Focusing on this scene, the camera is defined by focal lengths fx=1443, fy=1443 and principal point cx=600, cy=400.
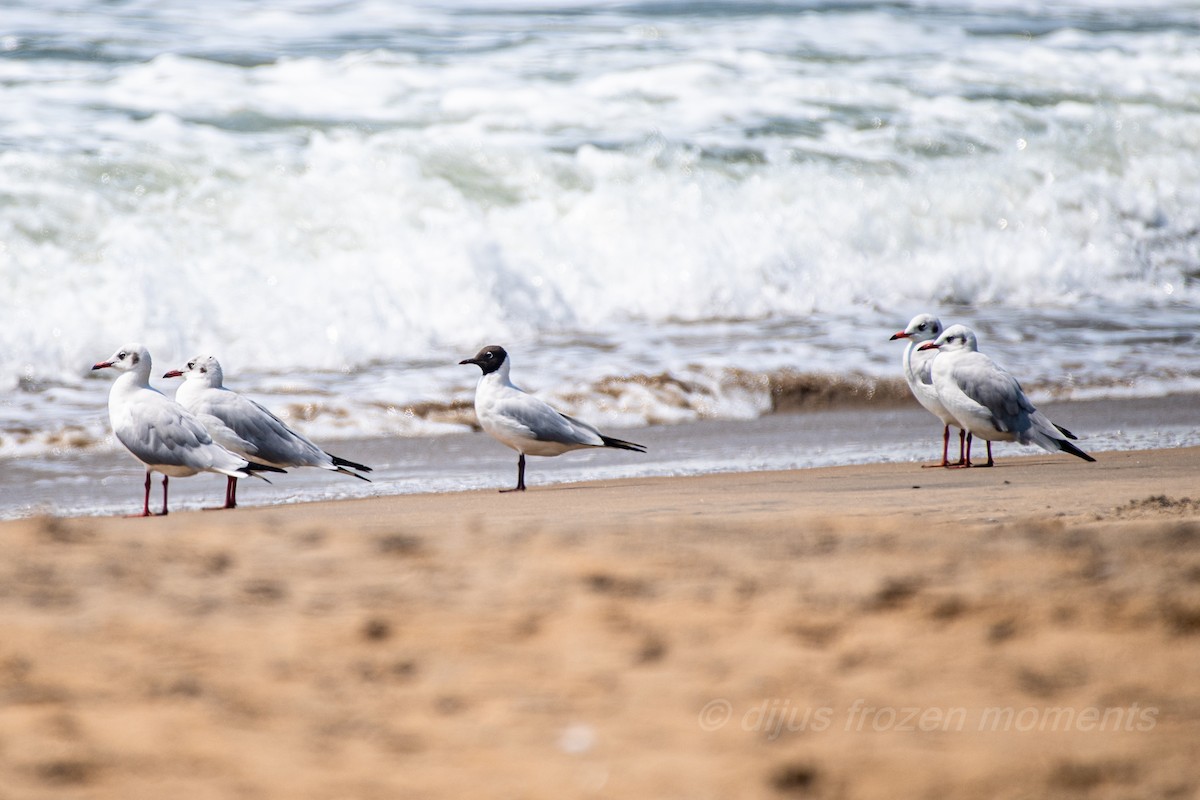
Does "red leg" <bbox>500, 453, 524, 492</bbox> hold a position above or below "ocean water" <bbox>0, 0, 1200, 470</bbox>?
below

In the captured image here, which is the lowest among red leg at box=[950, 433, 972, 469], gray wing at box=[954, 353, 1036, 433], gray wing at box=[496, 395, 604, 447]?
red leg at box=[950, 433, 972, 469]

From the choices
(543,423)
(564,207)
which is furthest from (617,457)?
(564,207)

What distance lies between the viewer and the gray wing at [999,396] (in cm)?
618

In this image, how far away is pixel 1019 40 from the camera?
51.2 feet

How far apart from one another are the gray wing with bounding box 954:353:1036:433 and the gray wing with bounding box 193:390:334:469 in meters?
2.76

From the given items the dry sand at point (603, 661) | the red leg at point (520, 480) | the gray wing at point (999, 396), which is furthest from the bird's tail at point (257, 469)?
the gray wing at point (999, 396)

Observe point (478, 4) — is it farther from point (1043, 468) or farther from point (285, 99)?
point (1043, 468)

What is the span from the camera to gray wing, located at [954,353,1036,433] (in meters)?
6.18

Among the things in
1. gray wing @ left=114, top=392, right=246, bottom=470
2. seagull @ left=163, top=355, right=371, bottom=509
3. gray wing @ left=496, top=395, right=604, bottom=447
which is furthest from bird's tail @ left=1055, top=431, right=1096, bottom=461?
gray wing @ left=114, top=392, right=246, bottom=470

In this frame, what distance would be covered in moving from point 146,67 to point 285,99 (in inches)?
52.4

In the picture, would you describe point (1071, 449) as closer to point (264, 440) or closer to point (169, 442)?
point (264, 440)

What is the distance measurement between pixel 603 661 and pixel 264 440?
356 cm

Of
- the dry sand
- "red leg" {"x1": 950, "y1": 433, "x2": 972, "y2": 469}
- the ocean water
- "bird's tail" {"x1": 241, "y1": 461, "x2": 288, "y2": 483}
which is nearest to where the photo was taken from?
the dry sand

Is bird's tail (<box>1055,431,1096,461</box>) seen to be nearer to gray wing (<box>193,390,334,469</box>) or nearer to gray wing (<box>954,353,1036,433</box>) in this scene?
gray wing (<box>954,353,1036,433</box>)
